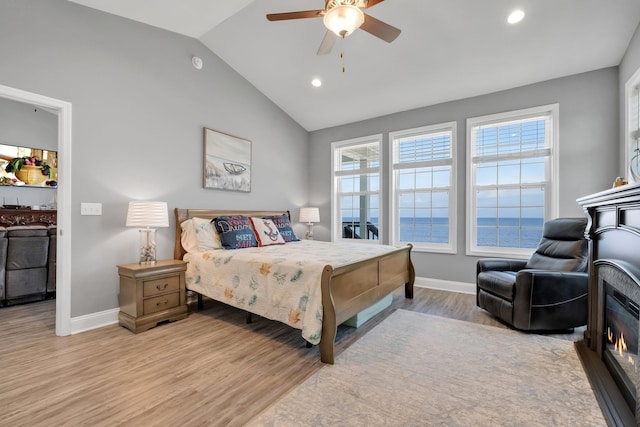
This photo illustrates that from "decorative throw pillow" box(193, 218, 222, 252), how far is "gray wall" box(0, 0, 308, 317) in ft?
1.25

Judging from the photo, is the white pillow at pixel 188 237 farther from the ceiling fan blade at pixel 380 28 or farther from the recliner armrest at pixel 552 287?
the recliner armrest at pixel 552 287

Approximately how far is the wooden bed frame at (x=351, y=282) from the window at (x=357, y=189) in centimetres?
153

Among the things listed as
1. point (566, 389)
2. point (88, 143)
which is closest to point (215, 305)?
point (88, 143)

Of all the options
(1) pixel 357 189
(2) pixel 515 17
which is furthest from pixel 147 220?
(2) pixel 515 17

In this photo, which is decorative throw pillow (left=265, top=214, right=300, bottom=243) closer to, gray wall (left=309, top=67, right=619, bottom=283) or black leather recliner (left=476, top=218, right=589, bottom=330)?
gray wall (left=309, top=67, right=619, bottom=283)

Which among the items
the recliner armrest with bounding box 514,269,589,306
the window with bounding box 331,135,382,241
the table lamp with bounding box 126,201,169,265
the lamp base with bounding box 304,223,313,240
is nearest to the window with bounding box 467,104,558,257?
the recliner armrest with bounding box 514,269,589,306

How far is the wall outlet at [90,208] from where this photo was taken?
2.91m

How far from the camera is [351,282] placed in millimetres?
2570

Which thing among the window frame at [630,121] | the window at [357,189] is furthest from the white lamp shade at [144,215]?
the window frame at [630,121]

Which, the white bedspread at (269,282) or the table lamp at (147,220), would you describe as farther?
the table lamp at (147,220)

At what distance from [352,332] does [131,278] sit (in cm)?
225

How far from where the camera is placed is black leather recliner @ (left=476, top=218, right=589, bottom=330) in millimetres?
2738

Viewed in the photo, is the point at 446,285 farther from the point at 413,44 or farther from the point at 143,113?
the point at 143,113

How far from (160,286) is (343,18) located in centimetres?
298
